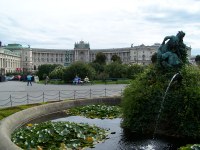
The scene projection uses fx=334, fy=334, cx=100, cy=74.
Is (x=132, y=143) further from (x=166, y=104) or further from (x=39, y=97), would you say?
(x=39, y=97)

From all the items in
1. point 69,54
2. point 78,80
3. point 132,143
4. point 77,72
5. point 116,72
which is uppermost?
point 69,54

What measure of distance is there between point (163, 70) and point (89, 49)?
17100cm

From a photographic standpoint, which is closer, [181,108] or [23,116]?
[181,108]

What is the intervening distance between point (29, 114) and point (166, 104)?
7026 millimetres

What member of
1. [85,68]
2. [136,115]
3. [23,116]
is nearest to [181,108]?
[136,115]

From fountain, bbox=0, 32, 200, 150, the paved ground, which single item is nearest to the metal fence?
the paved ground

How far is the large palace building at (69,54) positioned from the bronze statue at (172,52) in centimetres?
15209

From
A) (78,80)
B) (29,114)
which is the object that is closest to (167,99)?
(29,114)

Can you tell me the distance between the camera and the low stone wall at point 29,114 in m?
9.67

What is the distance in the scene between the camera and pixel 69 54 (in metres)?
186

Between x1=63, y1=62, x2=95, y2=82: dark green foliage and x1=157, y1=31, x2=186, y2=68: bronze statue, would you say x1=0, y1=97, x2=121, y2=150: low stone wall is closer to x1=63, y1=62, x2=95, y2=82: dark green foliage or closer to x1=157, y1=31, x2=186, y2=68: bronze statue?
x1=157, y1=31, x2=186, y2=68: bronze statue

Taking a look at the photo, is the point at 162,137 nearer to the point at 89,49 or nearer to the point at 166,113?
the point at 166,113

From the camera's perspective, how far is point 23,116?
50.4 feet

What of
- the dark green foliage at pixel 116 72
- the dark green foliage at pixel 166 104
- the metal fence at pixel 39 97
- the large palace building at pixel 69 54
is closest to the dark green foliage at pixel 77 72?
the dark green foliage at pixel 116 72
